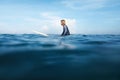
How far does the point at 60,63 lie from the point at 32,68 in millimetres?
966

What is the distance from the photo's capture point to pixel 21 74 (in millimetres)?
4582

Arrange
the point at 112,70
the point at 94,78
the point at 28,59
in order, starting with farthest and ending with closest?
the point at 28,59, the point at 112,70, the point at 94,78

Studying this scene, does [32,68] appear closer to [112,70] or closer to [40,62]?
[40,62]

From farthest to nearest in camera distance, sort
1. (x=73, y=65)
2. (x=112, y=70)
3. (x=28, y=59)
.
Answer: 1. (x=28, y=59)
2. (x=73, y=65)
3. (x=112, y=70)

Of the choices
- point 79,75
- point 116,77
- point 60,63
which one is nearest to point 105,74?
point 116,77

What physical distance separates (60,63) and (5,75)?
1.78 metres

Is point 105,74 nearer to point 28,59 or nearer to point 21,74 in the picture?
point 21,74

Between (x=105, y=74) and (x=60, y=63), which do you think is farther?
(x=60, y=63)

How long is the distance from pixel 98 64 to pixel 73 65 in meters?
0.79

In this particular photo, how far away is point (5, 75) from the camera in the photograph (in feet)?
14.9

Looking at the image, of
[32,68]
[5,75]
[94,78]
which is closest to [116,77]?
[94,78]

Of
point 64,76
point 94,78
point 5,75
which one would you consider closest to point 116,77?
point 94,78

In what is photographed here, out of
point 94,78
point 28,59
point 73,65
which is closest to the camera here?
point 94,78

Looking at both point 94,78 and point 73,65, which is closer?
point 94,78
